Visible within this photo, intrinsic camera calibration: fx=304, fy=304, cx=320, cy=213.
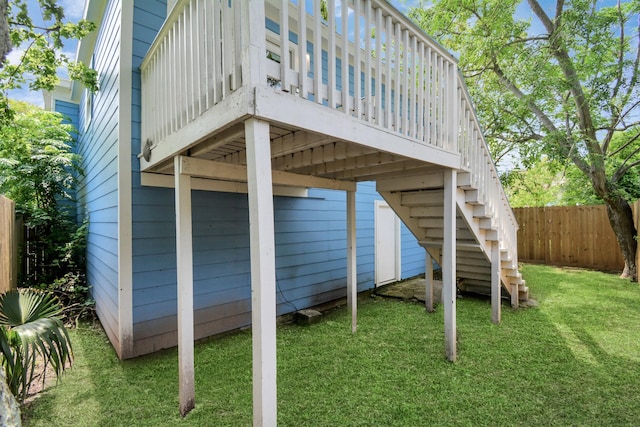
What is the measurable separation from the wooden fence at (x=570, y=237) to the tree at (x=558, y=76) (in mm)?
893

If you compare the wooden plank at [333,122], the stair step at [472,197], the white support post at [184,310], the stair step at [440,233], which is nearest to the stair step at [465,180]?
the stair step at [472,197]

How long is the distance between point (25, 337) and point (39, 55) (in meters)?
4.30

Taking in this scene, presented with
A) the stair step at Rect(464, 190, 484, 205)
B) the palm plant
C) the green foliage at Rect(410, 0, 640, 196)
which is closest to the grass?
the palm plant

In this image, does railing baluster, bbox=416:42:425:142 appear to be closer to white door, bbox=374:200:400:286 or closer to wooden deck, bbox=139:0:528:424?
wooden deck, bbox=139:0:528:424

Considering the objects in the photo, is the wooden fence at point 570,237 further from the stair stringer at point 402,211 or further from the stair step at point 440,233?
the stair stringer at point 402,211

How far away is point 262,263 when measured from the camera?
1.62m

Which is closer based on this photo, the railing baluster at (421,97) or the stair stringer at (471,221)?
the railing baluster at (421,97)

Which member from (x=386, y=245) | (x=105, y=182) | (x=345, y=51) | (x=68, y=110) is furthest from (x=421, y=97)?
(x=68, y=110)

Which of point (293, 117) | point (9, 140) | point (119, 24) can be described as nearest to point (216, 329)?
point (293, 117)

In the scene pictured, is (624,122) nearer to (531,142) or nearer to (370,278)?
(531,142)

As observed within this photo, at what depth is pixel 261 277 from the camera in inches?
63.4

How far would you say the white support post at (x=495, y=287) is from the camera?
427cm

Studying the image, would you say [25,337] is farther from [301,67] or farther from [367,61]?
[367,61]

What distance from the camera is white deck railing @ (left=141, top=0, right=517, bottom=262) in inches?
67.4
